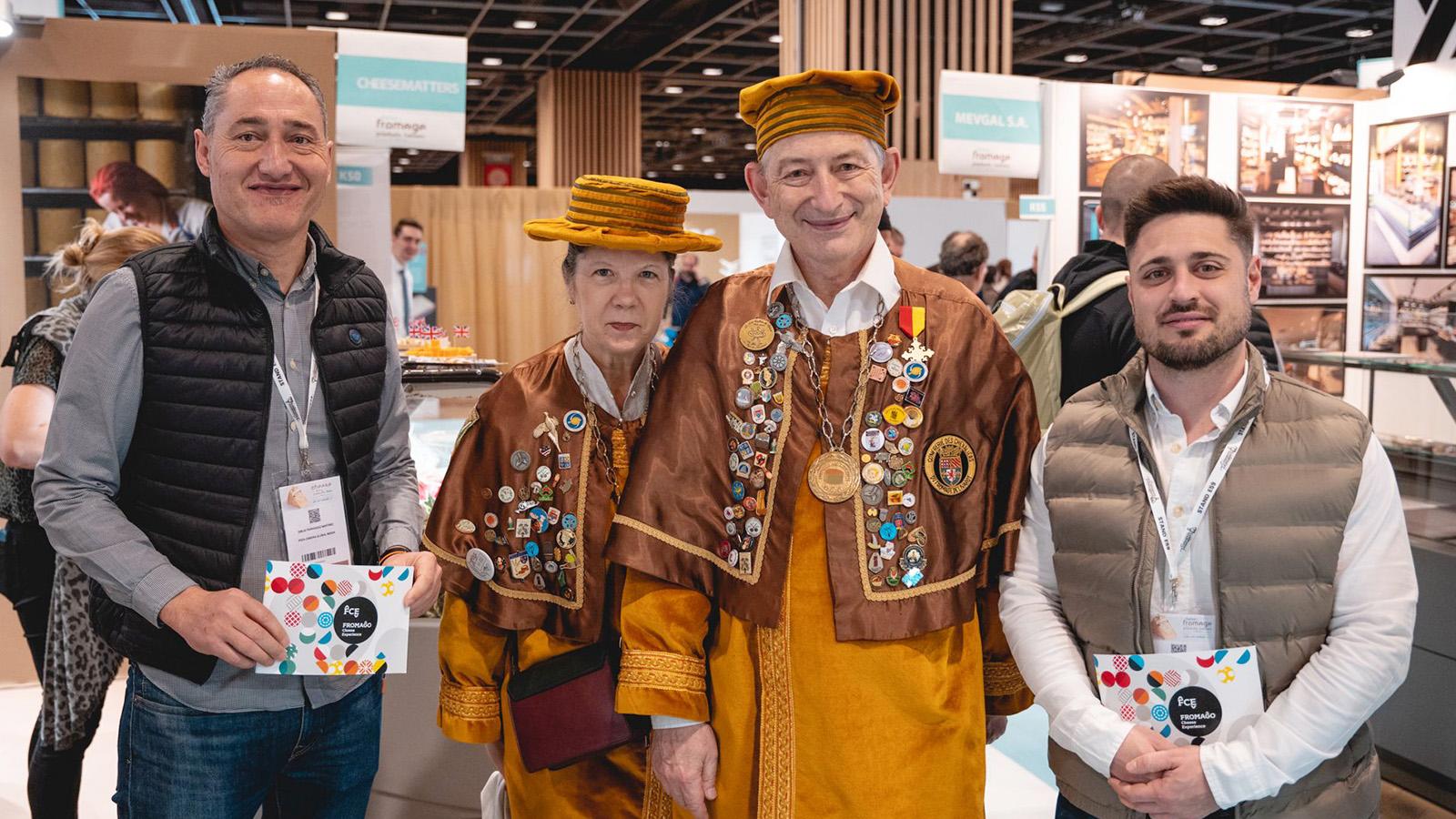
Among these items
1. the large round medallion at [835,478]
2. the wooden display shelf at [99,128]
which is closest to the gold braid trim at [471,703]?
the large round medallion at [835,478]

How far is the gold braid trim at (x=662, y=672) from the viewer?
1.84 m

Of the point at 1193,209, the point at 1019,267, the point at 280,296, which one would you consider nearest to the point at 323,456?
the point at 280,296

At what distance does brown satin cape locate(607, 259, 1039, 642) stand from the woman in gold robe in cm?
17

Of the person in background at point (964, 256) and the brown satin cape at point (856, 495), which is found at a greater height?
the person in background at point (964, 256)

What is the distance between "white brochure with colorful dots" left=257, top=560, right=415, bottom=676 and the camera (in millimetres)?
1712

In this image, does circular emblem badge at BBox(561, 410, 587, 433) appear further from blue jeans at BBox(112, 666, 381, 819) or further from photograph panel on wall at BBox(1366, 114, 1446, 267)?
photograph panel on wall at BBox(1366, 114, 1446, 267)

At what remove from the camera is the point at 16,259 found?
181 inches

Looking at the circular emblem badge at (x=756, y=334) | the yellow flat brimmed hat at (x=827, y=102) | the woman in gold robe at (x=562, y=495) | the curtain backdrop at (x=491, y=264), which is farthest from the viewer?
the curtain backdrop at (x=491, y=264)

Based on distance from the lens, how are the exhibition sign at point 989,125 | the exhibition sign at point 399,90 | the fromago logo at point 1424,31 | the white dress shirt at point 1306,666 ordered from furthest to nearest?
the exhibition sign at point 989,125 → the fromago logo at point 1424,31 → the exhibition sign at point 399,90 → the white dress shirt at point 1306,666

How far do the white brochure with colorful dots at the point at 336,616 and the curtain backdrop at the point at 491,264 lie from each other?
7761mm

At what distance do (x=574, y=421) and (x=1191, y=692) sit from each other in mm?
1073

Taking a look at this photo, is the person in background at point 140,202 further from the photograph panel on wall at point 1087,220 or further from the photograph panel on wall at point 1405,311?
the photograph panel on wall at point 1087,220

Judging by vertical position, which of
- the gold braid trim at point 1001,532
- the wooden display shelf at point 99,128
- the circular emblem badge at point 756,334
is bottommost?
the gold braid trim at point 1001,532

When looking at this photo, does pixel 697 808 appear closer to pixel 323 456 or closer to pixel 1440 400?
pixel 323 456
